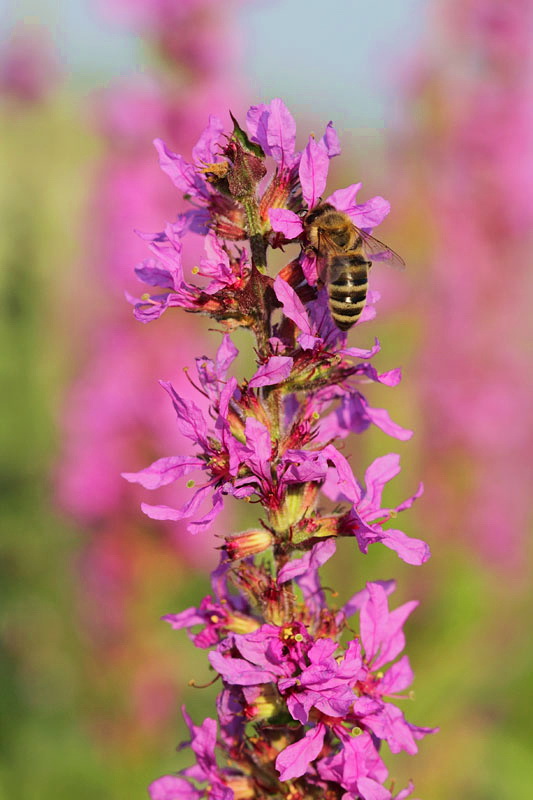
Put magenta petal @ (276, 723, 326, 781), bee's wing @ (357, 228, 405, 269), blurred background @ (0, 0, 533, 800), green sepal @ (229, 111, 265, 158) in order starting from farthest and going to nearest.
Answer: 1. blurred background @ (0, 0, 533, 800)
2. bee's wing @ (357, 228, 405, 269)
3. green sepal @ (229, 111, 265, 158)
4. magenta petal @ (276, 723, 326, 781)

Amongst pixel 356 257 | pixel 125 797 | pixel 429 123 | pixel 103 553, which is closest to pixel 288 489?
pixel 356 257

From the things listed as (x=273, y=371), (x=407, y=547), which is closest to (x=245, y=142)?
(x=273, y=371)

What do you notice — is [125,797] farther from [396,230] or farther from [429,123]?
[429,123]

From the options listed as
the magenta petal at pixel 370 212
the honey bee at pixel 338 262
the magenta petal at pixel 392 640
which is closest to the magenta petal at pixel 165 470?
the honey bee at pixel 338 262

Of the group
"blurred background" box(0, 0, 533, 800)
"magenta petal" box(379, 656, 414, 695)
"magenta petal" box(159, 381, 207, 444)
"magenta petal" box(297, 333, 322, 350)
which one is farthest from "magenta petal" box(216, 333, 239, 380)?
"blurred background" box(0, 0, 533, 800)

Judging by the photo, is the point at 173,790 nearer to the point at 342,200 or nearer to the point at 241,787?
the point at 241,787

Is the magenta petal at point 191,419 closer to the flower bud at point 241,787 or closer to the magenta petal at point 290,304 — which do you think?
the magenta petal at point 290,304

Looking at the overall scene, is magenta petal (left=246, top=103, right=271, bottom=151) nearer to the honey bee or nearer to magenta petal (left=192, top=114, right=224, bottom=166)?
magenta petal (left=192, top=114, right=224, bottom=166)
